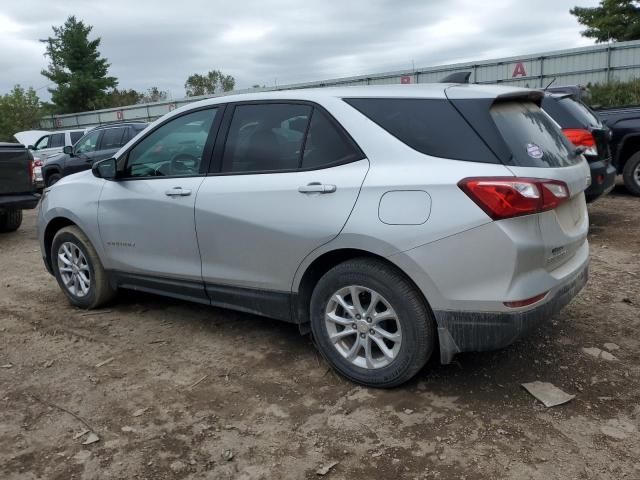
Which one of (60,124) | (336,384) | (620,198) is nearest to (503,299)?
(336,384)

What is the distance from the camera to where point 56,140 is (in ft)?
60.0

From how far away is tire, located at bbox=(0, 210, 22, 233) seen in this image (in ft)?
30.4

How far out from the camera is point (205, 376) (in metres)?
3.64

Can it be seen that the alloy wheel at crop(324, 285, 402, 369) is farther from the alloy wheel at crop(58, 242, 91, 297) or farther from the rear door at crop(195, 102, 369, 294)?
the alloy wheel at crop(58, 242, 91, 297)

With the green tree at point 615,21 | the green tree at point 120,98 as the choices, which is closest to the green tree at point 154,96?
the green tree at point 120,98

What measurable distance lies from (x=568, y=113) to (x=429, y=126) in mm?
4651

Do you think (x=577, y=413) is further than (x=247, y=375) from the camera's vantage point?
No

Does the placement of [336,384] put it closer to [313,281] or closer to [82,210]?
[313,281]

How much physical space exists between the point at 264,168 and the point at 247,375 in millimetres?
1305

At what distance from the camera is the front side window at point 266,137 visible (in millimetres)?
3537

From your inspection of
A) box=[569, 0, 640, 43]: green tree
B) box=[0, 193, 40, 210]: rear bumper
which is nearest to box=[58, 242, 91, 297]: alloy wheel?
box=[0, 193, 40, 210]: rear bumper

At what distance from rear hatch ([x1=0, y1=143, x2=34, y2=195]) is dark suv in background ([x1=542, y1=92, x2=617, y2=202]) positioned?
737cm

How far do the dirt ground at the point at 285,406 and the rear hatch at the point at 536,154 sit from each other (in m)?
0.81

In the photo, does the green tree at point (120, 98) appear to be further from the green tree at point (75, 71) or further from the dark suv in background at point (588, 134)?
the dark suv in background at point (588, 134)
